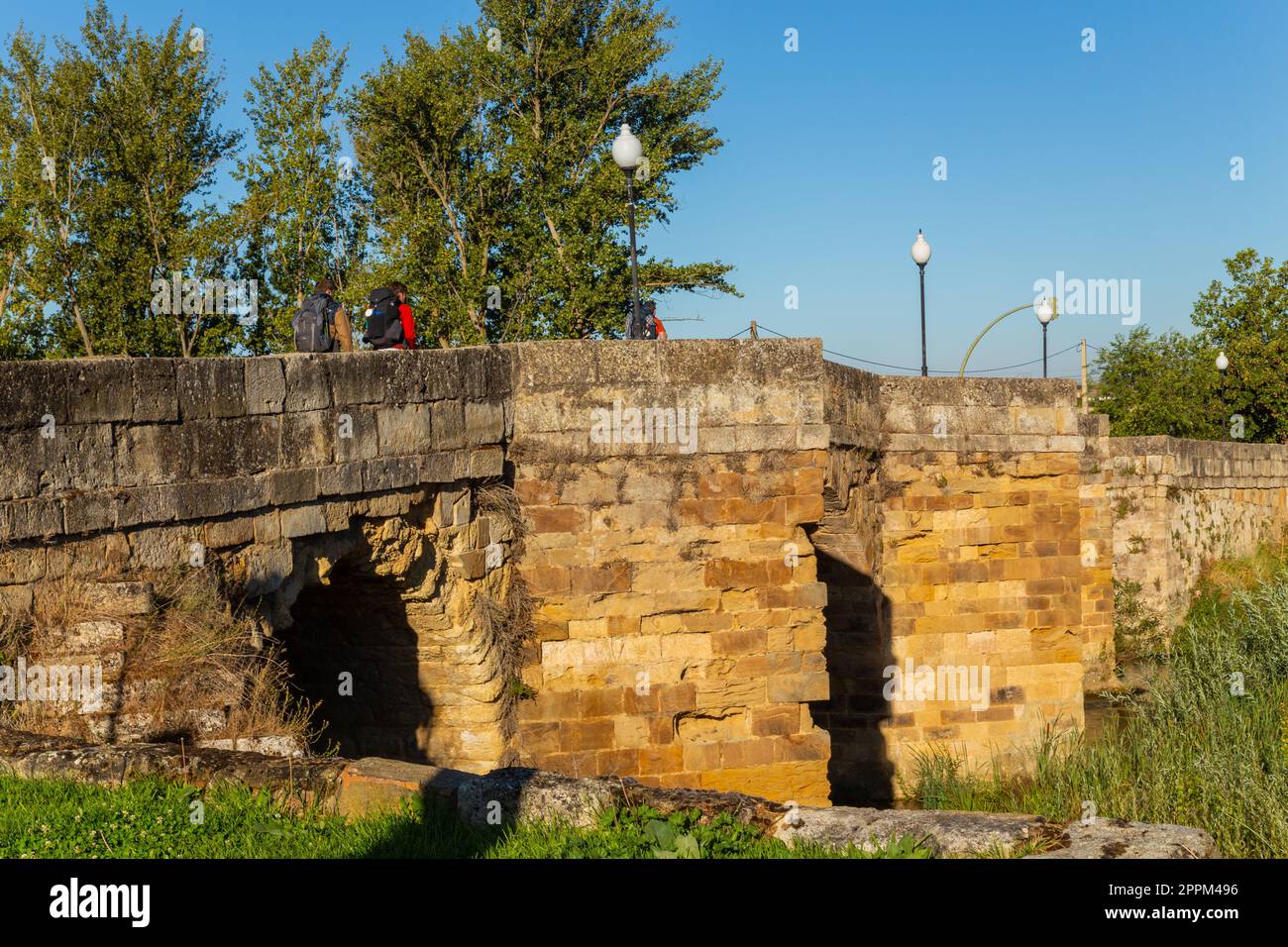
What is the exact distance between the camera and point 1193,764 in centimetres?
1012

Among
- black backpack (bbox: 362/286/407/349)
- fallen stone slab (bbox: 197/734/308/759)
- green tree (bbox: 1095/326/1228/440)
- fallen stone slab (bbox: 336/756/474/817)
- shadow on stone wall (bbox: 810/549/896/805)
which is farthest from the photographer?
green tree (bbox: 1095/326/1228/440)

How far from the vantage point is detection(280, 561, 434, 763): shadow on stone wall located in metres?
8.78

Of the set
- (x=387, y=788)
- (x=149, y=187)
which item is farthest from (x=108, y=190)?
(x=387, y=788)

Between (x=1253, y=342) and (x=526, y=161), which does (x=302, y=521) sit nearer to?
(x=526, y=161)

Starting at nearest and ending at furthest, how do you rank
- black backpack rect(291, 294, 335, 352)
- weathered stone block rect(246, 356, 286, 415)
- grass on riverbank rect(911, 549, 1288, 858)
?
1. weathered stone block rect(246, 356, 286, 415)
2. grass on riverbank rect(911, 549, 1288, 858)
3. black backpack rect(291, 294, 335, 352)

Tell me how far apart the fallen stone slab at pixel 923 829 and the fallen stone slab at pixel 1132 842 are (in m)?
0.11

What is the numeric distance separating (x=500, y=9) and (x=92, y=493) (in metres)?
23.3

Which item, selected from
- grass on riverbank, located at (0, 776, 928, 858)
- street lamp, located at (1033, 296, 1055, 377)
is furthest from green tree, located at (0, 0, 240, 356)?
grass on riverbank, located at (0, 776, 928, 858)

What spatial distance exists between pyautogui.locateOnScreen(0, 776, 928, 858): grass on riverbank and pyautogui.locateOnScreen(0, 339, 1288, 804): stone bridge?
1.13 m

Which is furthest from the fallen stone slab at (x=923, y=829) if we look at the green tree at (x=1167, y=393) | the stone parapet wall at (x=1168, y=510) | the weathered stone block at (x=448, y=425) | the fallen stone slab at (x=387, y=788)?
the green tree at (x=1167, y=393)

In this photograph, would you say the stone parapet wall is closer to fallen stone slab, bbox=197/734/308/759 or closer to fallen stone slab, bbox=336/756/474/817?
fallen stone slab, bbox=197/734/308/759

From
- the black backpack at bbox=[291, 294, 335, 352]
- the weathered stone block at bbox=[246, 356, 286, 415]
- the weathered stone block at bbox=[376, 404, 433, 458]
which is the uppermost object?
the black backpack at bbox=[291, 294, 335, 352]

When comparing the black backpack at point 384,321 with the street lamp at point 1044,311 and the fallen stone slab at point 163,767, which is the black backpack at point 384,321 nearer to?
the fallen stone slab at point 163,767
